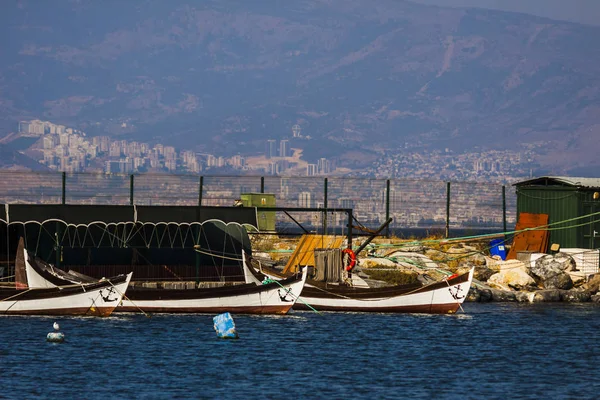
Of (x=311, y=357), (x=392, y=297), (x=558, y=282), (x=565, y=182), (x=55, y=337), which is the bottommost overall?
(x=311, y=357)

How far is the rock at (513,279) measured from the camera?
60.7 m

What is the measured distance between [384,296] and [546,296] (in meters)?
10.9

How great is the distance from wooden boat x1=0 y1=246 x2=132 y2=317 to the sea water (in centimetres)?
54

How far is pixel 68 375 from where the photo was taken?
3691 centimetres

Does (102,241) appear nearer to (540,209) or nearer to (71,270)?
(71,270)

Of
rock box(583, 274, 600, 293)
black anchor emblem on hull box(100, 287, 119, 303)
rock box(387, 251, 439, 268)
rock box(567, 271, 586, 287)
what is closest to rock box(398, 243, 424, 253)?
rock box(387, 251, 439, 268)

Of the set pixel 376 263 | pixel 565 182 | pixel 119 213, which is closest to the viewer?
pixel 119 213

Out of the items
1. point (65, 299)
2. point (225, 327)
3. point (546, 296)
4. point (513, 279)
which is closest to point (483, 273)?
point (513, 279)

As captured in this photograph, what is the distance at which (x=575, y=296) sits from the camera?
59.7m

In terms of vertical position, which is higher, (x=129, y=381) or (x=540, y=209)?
(x=540, y=209)

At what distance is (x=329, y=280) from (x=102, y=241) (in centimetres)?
1153

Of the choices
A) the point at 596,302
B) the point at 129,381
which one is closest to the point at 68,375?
the point at 129,381

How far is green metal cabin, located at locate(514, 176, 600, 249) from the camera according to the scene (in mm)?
64062

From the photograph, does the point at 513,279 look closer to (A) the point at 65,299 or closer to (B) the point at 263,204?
(B) the point at 263,204
